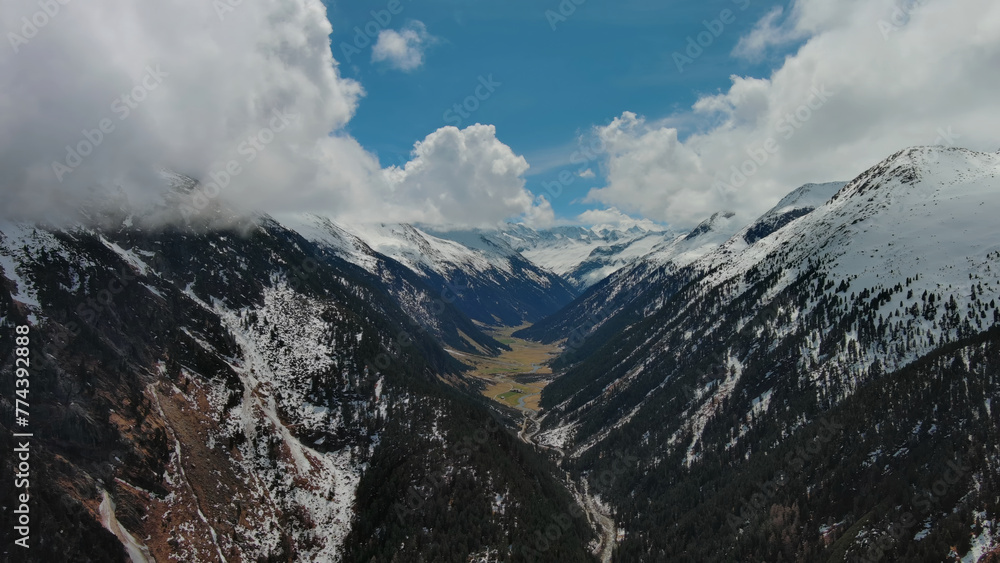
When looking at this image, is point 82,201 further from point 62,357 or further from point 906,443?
point 906,443

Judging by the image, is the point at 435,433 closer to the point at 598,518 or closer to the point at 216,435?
the point at 216,435

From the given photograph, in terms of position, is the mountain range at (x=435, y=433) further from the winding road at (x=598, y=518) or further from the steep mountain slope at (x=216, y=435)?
the winding road at (x=598, y=518)

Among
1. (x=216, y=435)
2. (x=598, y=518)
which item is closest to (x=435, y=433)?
(x=216, y=435)

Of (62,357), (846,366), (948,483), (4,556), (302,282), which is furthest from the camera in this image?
(302,282)

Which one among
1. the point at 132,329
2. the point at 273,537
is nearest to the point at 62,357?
the point at 132,329

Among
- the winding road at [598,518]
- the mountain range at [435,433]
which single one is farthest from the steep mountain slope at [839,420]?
the winding road at [598,518]
